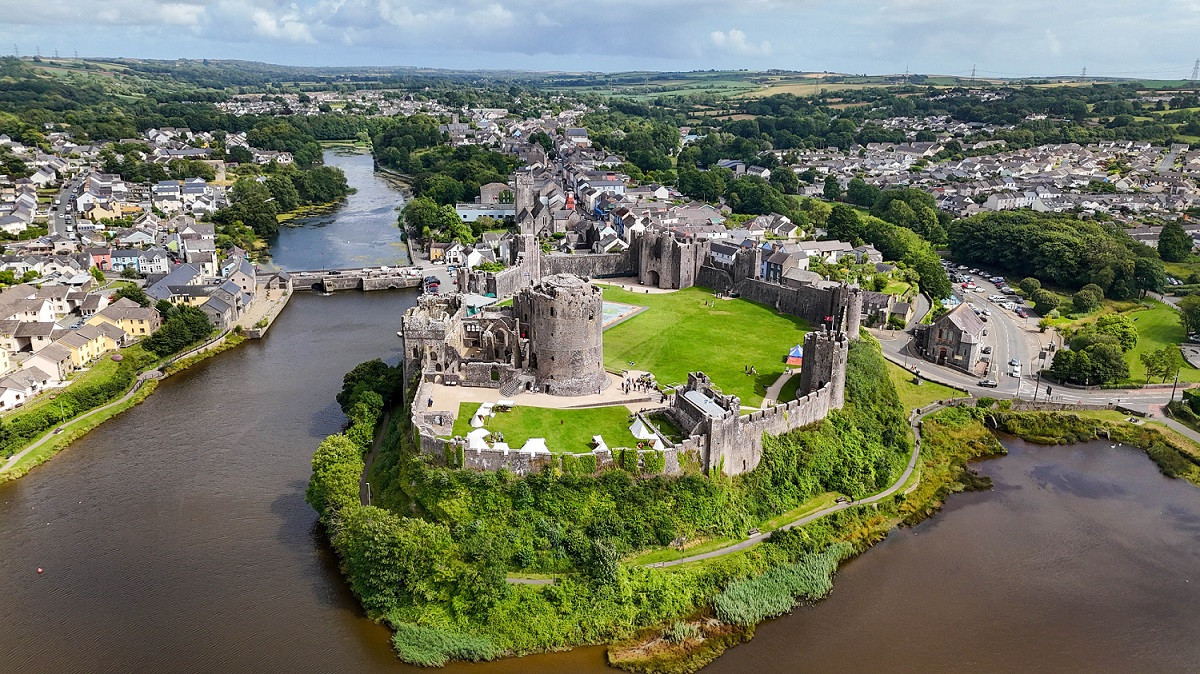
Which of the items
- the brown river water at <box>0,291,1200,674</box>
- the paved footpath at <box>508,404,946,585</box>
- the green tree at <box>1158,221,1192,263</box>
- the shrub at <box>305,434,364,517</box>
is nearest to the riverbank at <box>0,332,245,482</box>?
the brown river water at <box>0,291,1200,674</box>

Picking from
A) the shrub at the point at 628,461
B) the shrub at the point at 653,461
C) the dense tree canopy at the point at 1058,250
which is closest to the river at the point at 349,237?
the shrub at the point at 628,461

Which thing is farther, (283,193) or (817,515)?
(283,193)

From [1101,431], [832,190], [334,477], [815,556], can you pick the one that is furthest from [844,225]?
[334,477]

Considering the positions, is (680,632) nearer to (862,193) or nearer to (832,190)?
(862,193)

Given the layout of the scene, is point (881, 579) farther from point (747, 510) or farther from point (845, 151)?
point (845, 151)

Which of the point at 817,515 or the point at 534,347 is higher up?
the point at 534,347
